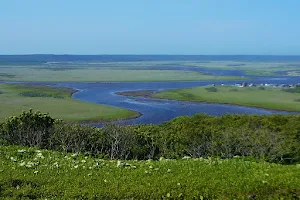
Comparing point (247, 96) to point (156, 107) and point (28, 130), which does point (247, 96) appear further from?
point (28, 130)

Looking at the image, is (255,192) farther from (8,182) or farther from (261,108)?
(261,108)

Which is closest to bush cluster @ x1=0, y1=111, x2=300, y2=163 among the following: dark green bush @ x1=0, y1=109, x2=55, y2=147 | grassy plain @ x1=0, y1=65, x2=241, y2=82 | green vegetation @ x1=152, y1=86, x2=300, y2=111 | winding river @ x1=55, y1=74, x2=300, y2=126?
dark green bush @ x1=0, y1=109, x2=55, y2=147

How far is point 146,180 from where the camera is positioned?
941cm

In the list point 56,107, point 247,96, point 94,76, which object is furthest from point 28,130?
point 94,76

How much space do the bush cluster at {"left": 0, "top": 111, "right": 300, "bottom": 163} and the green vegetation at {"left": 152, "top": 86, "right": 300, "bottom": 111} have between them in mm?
44450

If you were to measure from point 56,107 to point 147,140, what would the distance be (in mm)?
39845

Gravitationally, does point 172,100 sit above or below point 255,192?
below

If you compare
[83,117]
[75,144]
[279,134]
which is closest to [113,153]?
[75,144]

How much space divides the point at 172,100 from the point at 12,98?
94.8ft

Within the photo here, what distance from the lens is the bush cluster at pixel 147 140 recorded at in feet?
82.8

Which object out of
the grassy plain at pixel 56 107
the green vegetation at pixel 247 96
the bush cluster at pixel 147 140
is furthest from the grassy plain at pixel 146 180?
the green vegetation at pixel 247 96

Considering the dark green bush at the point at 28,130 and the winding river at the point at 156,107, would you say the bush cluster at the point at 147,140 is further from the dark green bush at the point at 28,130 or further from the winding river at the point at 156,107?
the winding river at the point at 156,107

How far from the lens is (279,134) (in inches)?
1129

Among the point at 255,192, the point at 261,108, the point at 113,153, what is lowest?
the point at 261,108
